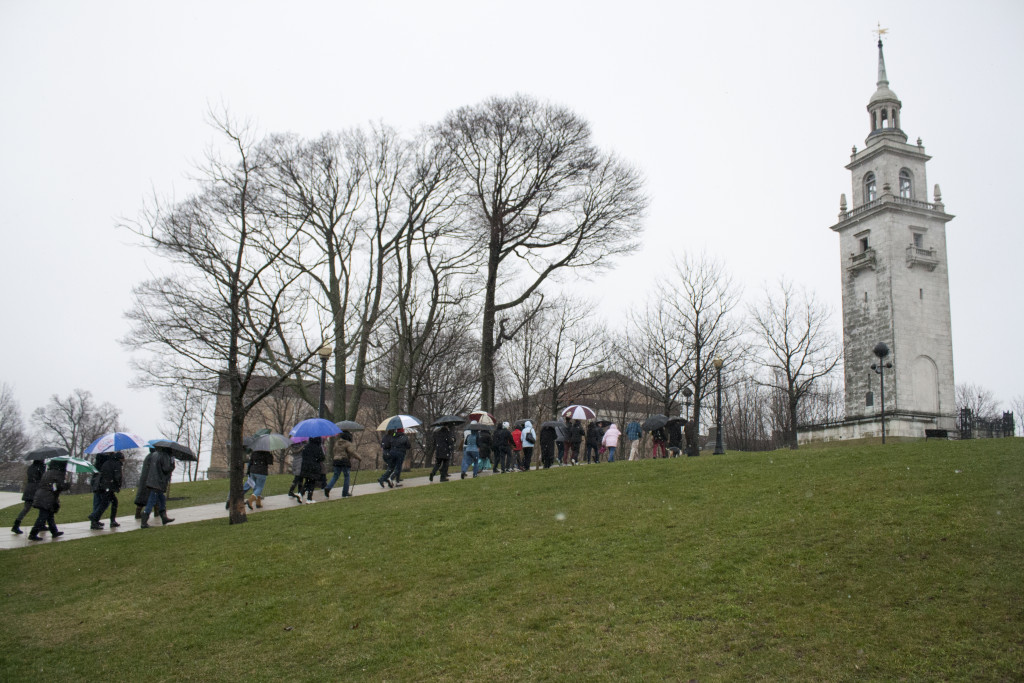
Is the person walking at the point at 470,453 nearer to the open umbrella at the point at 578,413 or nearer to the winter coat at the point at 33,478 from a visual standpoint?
the open umbrella at the point at 578,413

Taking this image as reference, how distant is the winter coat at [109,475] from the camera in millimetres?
16250

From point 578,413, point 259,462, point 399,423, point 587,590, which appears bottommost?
point 587,590

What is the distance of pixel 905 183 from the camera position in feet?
137

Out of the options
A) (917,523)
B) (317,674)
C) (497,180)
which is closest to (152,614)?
(317,674)

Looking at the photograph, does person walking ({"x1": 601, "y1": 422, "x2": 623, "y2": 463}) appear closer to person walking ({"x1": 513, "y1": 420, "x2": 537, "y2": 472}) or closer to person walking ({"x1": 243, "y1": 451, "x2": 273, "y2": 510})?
person walking ({"x1": 513, "y1": 420, "x2": 537, "y2": 472})

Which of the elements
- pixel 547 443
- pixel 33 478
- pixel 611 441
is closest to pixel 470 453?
pixel 547 443

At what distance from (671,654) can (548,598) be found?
A: 2.08 metres

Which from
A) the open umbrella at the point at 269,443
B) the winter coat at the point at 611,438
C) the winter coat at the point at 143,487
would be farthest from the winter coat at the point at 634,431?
the winter coat at the point at 143,487

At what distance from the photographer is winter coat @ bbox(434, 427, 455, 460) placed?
20.8m

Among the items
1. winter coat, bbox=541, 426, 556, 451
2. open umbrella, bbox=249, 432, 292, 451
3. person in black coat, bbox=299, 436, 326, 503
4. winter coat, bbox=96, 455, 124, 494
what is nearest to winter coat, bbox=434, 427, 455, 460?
winter coat, bbox=541, 426, 556, 451

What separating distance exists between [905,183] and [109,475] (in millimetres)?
42661

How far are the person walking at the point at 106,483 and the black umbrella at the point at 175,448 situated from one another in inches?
32.0

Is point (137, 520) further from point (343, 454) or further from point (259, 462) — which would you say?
point (343, 454)

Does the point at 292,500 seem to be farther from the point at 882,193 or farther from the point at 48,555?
the point at 882,193
